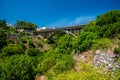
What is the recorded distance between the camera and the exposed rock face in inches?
1354

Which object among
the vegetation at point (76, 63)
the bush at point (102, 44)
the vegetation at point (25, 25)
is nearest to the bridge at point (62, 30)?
the vegetation at point (25, 25)

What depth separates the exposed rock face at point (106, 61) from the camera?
34403mm

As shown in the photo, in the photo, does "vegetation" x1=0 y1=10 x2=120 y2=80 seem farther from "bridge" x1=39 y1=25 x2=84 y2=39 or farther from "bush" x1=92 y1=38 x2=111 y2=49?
"bridge" x1=39 y1=25 x2=84 y2=39

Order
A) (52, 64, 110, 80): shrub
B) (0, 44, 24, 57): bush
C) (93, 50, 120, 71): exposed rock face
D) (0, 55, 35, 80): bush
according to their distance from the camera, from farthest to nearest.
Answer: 1. (0, 44, 24, 57): bush
2. (0, 55, 35, 80): bush
3. (93, 50, 120, 71): exposed rock face
4. (52, 64, 110, 80): shrub

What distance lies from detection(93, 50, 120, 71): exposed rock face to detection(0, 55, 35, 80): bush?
14567 mm

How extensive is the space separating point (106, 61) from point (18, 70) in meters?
17.5

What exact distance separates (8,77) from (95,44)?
686 inches

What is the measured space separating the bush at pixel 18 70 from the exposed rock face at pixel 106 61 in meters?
14.6

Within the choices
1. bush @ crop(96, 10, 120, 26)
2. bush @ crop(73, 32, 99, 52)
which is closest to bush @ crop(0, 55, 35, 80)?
bush @ crop(73, 32, 99, 52)

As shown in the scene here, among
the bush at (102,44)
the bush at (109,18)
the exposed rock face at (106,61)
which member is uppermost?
the bush at (109,18)

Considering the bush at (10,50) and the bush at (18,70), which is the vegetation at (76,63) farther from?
the bush at (10,50)

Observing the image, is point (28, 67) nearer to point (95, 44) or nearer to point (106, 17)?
point (95, 44)

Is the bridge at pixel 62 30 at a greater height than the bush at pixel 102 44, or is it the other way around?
the bridge at pixel 62 30

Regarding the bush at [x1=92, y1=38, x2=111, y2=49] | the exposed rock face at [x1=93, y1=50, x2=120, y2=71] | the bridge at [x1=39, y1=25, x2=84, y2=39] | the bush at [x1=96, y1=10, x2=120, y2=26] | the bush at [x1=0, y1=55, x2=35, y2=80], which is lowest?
the bush at [x1=0, y1=55, x2=35, y2=80]
